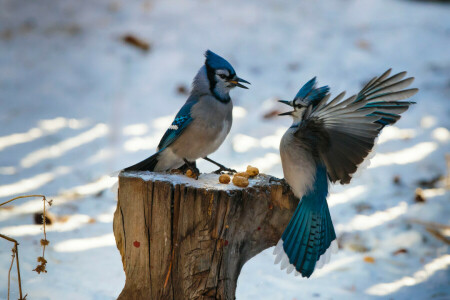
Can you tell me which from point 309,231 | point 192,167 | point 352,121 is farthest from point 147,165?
point 352,121

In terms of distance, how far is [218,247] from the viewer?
2.13 m

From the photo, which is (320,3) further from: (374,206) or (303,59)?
(374,206)

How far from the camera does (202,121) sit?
246cm

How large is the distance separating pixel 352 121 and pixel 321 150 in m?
0.25

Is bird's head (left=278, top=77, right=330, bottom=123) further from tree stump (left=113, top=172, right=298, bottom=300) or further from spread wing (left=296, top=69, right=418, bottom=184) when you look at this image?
tree stump (left=113, top=172, right=298, bottom=300)

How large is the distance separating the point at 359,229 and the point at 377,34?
3.04 m

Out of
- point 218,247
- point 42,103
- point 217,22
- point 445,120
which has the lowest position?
point 218,247

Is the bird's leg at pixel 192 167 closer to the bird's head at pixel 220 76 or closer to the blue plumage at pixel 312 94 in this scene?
the bird's head at pixel 220 76

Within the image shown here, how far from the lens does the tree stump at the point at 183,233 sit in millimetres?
2104

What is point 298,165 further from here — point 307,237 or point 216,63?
point 216,63

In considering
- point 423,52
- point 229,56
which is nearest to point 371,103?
point 229,56

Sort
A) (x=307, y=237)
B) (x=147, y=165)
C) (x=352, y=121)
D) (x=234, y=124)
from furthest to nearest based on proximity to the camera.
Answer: (x=234, y=124), (x=147, y=165), (x=307, y=237), (x=352, y=121)

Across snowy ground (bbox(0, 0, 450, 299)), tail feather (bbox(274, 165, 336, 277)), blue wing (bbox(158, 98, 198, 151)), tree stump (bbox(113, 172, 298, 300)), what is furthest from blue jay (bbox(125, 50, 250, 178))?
snowy ground (bbox(0, 0, 450, 299))

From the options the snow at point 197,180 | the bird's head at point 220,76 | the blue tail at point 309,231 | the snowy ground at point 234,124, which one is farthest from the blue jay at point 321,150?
the snowy ground at point 234,124
